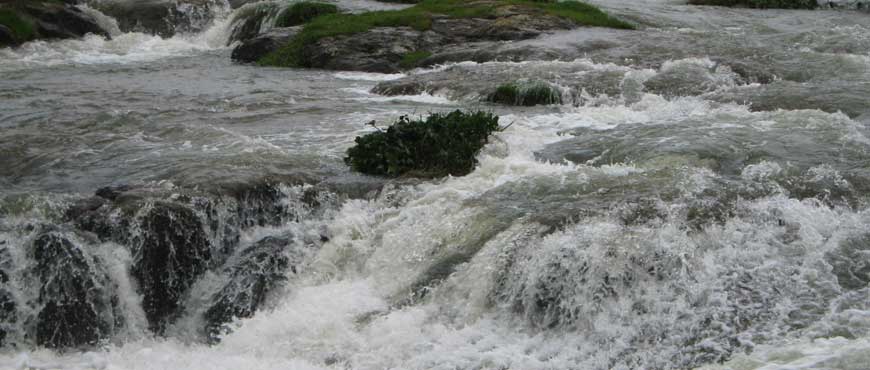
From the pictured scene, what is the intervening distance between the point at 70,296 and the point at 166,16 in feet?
69.7

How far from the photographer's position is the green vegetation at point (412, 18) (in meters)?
23.0

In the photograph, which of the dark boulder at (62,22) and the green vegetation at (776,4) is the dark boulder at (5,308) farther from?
the green vegetation at (776,4)

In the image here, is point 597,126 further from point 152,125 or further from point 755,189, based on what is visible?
point 152,125

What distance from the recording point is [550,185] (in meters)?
11.6

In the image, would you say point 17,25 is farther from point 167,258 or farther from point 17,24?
point 167,258

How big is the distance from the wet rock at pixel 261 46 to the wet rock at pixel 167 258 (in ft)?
43.7

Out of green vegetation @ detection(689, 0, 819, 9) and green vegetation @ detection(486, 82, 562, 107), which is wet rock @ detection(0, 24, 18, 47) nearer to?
green vegetation @ detection(486, 82, 562, 107)

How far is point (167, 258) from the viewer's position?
1068 cm

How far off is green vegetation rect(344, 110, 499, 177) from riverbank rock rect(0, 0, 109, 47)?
55.9 feet

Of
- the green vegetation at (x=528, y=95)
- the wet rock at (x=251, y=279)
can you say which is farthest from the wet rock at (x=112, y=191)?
the green vegetation at (x=528, y=95)

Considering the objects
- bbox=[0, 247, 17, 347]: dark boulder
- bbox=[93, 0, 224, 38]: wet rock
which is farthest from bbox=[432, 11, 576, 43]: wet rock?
bbox=[0, 247, 17, 347]: dark boulder

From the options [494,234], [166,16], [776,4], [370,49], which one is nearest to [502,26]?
[370,49]

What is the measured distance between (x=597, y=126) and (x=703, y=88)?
3009mm

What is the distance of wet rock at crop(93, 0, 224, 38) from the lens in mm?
29781
